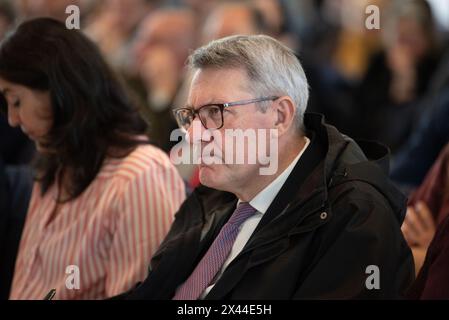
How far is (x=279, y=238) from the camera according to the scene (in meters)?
1.63

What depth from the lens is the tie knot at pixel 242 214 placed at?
185cm

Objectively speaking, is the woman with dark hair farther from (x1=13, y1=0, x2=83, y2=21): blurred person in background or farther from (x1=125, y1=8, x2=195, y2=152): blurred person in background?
(x1=13, y1=0, x2=83, y2=21): blurred person in background

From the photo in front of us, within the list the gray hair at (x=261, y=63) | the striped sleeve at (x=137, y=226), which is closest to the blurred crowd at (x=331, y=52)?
the striped sleeve at (x=137, y=226)

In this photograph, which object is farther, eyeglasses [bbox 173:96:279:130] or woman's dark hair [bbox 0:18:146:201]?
woman's dark hair [bbox 0:18:146:201]

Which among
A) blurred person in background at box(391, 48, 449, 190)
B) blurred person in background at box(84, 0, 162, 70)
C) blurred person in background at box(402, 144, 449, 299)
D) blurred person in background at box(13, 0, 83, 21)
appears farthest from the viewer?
blurred person in background at box(84, 0, 162, 70)

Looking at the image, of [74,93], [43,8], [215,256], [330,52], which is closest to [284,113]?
[215,256]

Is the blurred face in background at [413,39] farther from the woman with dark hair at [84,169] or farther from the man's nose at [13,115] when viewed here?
the man's nose at [13,115]

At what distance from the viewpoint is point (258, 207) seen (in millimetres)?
1825

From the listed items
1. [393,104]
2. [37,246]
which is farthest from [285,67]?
[393,104]

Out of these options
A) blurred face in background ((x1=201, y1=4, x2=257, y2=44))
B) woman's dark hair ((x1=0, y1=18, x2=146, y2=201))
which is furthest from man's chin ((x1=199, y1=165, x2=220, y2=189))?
blurred face in background ((x1=201, y1=4, x2=257, y2=44))

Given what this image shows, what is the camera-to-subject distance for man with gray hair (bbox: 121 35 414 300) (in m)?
1.57

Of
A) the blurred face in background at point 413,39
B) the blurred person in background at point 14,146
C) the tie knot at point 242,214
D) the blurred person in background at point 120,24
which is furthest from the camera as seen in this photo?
the blurred person in background at point 120,24

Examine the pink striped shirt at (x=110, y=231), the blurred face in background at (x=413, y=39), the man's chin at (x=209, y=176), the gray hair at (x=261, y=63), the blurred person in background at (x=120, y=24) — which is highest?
the blurred person in background at (x=120, y=24)

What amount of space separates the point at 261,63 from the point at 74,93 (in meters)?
0.72
